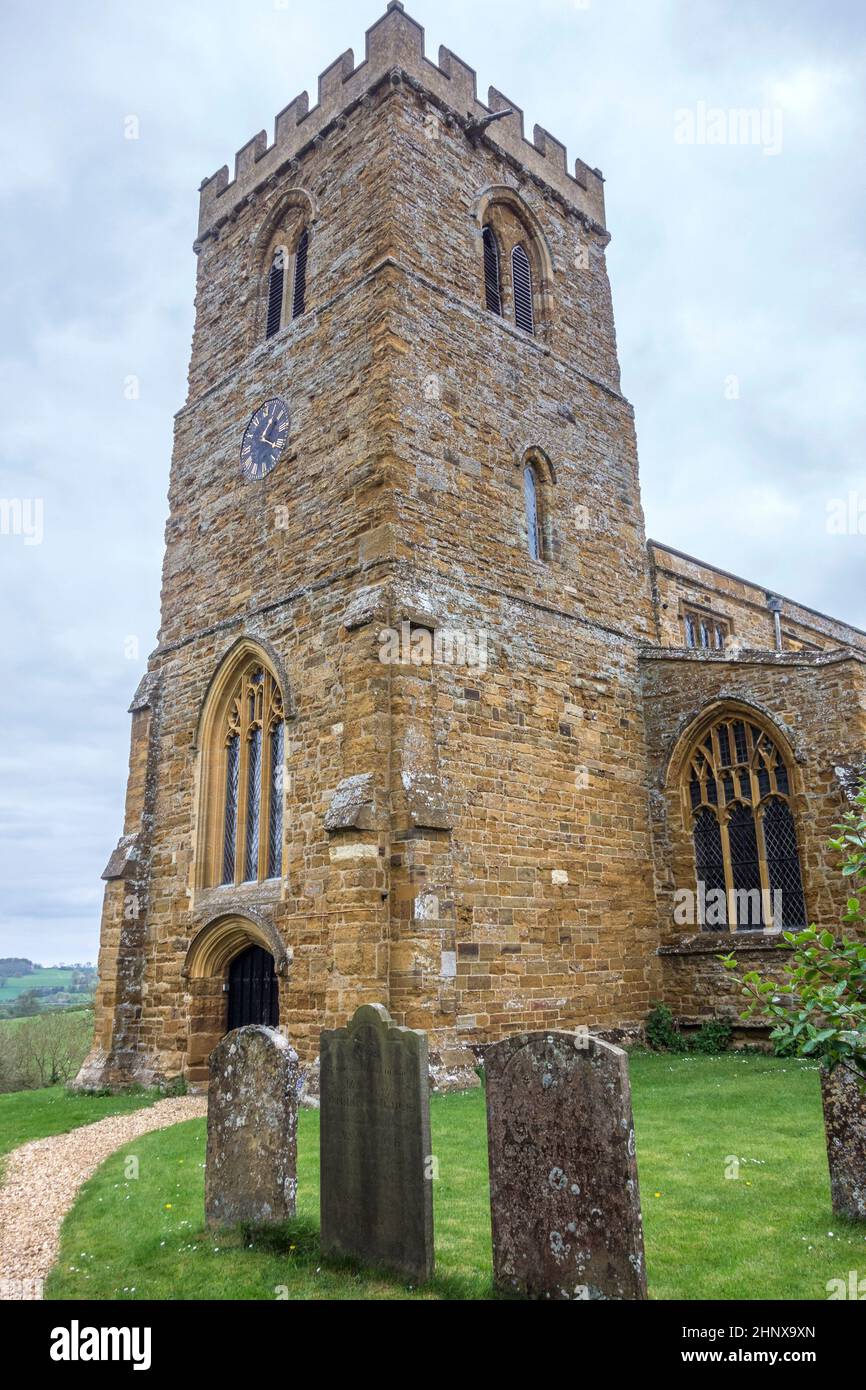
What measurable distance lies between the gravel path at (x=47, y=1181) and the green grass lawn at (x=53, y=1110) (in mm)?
275

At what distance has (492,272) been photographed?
1702cm

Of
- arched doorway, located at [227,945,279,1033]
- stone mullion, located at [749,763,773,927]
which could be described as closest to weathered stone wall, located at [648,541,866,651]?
stone mullion, located at [749,763,773,927]

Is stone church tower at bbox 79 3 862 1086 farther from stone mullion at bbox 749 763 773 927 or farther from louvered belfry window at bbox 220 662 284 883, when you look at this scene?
stone mullion at bbox 749 763 773 927

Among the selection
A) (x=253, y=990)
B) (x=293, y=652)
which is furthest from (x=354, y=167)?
(x=253, y=990)

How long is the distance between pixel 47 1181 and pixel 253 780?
6.43 metres

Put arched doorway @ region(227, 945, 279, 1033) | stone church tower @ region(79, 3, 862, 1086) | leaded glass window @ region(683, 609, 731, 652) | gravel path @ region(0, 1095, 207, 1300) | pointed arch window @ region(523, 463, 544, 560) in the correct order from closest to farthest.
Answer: gravel path @ region(0, 1095, 207, 1300), stone church tower @ region(79, 3, 862, 1086), arched doorway @ region(227, 945, 279, 1033), pointed arch window @ region(523, 463, 544, 560), leaded glass window @ region(683, 609, 731, 652)

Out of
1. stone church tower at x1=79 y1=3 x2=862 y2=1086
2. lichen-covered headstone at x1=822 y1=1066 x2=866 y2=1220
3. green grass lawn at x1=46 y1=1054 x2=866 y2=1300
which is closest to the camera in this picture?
green grass lawn at x1=46 y1=1054 x2=866 y2=1300

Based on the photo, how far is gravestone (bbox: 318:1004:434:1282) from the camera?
5.16 meters

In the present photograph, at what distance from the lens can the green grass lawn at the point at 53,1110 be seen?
11.4 meters

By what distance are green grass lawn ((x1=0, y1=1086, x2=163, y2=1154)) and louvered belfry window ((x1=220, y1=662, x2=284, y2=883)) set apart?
335cm

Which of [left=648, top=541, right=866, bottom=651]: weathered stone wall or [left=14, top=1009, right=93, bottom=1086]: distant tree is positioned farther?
[left=14, top=1009, right=93, bottom=1086]: distant tree

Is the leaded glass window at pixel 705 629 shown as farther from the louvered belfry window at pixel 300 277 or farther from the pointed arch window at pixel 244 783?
the louvered belfry window at pixel 300 277
